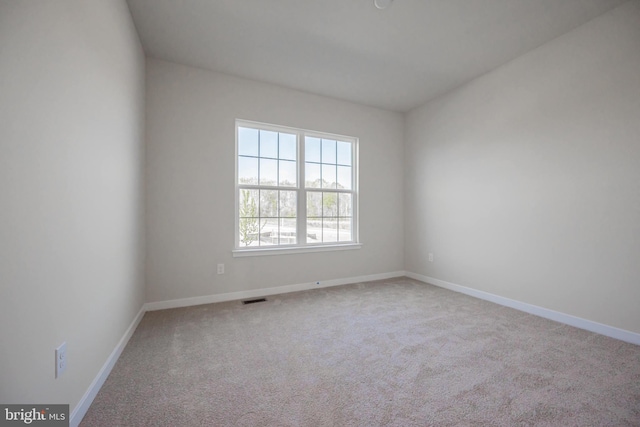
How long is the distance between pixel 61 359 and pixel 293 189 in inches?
114

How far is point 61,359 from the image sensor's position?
4.05ft

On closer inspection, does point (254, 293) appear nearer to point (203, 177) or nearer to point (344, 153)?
point (203, 177)

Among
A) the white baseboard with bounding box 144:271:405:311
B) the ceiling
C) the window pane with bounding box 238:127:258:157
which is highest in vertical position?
the ceiling

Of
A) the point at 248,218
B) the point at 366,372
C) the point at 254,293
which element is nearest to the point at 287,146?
the point at 248,218

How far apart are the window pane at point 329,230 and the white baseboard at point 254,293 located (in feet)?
2.05

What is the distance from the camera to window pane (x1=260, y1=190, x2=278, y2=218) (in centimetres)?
364

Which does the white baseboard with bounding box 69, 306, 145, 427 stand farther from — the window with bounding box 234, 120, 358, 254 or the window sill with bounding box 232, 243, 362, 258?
the window with bounding box 234, 120, 358, 254

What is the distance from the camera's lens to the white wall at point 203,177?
9.93ft

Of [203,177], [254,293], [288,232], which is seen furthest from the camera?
[288,232]

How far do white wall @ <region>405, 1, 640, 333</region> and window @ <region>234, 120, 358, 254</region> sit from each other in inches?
56.9

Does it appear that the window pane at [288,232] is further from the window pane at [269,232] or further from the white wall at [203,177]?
the white wall at [203,177]

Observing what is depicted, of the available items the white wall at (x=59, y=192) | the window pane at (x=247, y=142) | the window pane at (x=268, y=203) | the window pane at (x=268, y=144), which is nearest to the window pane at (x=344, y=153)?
the window pane at (x=268, y=144)

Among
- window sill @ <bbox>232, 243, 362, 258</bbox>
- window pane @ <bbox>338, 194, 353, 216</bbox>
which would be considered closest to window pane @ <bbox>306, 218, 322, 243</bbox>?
window sill @ <bbox>232, 243, 362, 258</bbox>

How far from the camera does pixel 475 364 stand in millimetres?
1914
